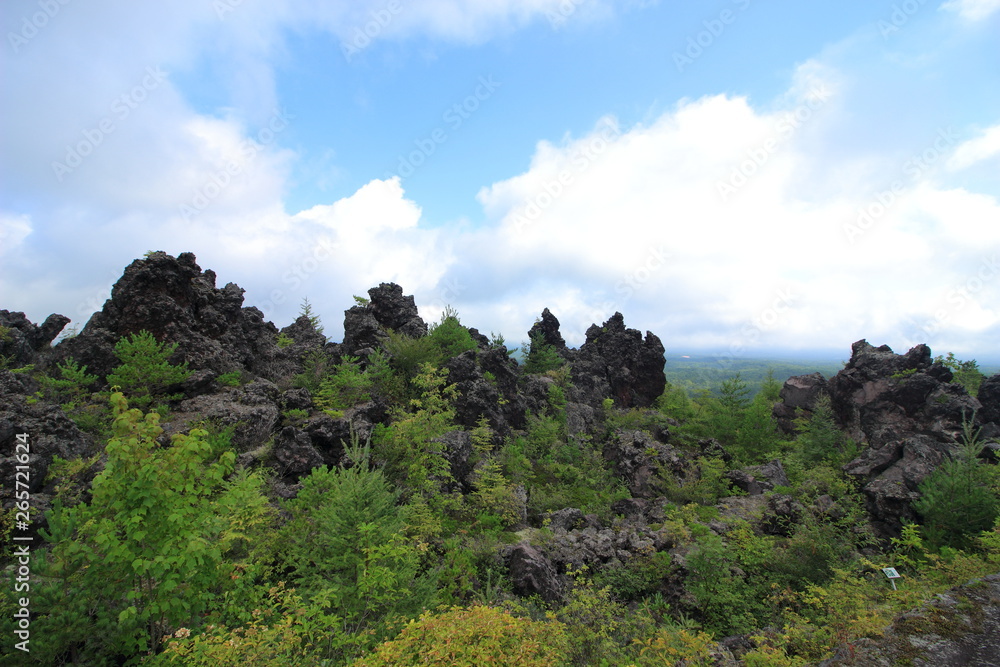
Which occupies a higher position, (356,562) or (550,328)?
(550,328)

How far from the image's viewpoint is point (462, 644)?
18.2ft

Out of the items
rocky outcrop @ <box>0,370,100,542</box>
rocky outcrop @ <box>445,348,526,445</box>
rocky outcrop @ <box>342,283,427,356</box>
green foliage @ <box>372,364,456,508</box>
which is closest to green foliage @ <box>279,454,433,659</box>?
green foliage @ <box>372,364,456,508</box>

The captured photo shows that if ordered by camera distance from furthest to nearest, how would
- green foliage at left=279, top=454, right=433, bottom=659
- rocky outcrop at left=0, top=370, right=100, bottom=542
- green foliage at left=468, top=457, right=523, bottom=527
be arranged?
green foliage at left=468, top=457, right=523, bottom=527 < rocky outcrop at left=0, top=370, right=100, bottom=542 < green foliage at left=279, top=454, right=433, bottom=659

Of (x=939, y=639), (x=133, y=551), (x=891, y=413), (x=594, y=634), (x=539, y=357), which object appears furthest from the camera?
(x=539, y=357)

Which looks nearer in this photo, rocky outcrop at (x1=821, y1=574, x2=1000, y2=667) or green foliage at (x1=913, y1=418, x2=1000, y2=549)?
rocky outcrop at (x1=821, y1=574, x2=1000, y2=667)

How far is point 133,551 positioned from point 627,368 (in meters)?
43.4

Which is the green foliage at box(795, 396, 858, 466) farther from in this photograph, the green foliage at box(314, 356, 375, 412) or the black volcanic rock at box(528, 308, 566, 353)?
the green foliage at box(314, 356, 375, 412)

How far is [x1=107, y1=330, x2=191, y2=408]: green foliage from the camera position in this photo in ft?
57.9

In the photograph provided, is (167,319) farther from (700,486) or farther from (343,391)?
(700,486)

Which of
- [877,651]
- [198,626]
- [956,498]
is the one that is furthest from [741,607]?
[198,626]

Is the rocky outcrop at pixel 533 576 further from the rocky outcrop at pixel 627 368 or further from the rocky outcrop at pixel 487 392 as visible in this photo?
the rocky outcrop at pixel 627 368

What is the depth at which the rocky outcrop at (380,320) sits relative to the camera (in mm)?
29237

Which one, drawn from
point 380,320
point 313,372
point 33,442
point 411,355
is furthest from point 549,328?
point 33,442

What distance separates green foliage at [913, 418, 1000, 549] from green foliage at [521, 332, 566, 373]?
27515 millimetres
